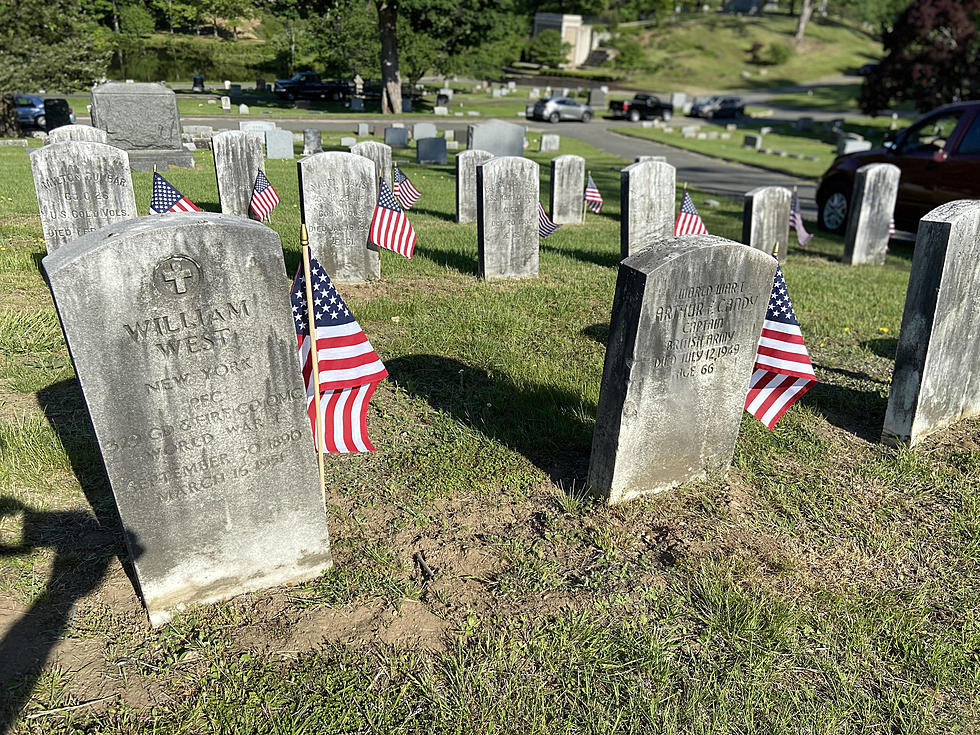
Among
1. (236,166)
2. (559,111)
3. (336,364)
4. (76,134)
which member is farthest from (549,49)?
(336,364)

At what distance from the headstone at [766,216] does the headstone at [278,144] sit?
14.3 metres

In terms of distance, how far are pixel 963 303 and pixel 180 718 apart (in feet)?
17.5

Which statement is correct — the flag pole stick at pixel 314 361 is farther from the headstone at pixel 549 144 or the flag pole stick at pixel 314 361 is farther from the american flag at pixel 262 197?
the headstone at pixel 549 144

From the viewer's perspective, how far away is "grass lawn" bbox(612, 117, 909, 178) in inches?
973

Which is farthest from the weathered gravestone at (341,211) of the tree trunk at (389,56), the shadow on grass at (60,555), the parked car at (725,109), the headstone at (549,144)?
the parked car at (725,109)

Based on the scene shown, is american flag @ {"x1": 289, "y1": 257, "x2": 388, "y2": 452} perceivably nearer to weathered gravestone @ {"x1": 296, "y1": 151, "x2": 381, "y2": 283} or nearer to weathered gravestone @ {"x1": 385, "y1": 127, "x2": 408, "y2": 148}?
weathered gravestone @ {"x1": 296, "y1": 151, "x2": 381, "y2": 283}

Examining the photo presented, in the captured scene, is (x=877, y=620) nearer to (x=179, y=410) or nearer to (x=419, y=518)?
(x=419, y=518)

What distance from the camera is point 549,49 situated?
2549 inches

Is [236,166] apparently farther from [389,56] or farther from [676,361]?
[389,56]

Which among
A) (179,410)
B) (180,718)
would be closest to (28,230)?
(179,410)

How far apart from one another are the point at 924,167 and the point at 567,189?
5621 millimetres

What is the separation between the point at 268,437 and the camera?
3.41 m

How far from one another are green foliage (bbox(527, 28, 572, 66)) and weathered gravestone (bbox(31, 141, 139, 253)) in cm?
6264

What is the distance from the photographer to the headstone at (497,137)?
770 inches
